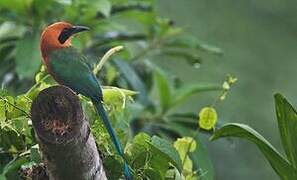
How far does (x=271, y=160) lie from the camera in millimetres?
2652

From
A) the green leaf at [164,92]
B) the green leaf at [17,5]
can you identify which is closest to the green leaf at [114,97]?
the green leaf at [17,5]

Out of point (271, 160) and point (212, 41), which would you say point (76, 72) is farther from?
point (212, 41)

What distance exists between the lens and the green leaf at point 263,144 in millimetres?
2609

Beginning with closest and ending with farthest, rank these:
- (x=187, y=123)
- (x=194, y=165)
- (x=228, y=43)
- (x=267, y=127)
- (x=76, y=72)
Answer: (x=76, y=72) < (x=194, y=165) < (x=187, y=123) < (x=267, y=127) < (x=228, y=43)

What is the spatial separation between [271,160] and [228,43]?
361 cm

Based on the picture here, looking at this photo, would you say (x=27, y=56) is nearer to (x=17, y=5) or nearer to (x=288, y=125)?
(x=17, y=5)

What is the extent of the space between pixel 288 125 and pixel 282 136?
0.14ft

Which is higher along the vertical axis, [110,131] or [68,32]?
[68,32]

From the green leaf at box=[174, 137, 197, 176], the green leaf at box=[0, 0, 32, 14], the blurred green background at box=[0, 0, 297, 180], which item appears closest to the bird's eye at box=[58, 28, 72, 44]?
the green leaf at box=[174, 137, 197, 176]

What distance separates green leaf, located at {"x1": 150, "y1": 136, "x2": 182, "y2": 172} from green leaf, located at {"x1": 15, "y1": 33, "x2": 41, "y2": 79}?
50.5 inches

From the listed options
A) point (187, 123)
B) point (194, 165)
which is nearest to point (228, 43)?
point (187, 123)

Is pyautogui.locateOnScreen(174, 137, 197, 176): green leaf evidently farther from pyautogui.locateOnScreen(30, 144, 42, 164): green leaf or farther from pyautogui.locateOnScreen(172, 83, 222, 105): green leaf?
pyautogui.locateOnScreen(172, 83, 222, 105): green leaf

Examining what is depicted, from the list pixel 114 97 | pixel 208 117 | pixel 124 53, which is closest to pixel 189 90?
pixel 124 53

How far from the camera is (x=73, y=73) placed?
2.59 meters
